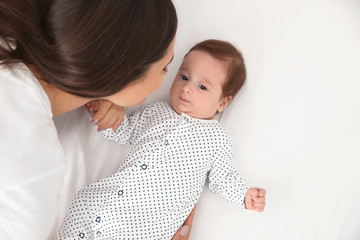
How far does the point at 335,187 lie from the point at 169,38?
82cm

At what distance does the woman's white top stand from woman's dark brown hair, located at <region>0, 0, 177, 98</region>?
5 cm

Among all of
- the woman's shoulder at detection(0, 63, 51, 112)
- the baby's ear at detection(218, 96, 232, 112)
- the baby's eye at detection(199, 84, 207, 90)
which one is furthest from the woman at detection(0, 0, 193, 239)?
the baby's ear at detection(218, 96, 232, 112)

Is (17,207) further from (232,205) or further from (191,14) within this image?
(191,14)

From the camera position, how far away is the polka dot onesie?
117cm

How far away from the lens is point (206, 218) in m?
1.29

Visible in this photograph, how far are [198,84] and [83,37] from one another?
60 cm

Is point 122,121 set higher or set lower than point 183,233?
higher

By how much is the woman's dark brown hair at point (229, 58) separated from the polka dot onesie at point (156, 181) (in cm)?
14

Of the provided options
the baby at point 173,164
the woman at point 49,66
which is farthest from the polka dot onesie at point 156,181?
the woman at point 49,66

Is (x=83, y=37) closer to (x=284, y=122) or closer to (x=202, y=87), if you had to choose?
(x=202, y=87)

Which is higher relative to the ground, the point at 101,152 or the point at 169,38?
the point at 169,38

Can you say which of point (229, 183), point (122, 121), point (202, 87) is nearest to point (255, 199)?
point (229, 183)

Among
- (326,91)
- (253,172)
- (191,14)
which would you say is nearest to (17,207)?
(253,172)

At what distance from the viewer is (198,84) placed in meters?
1.29
